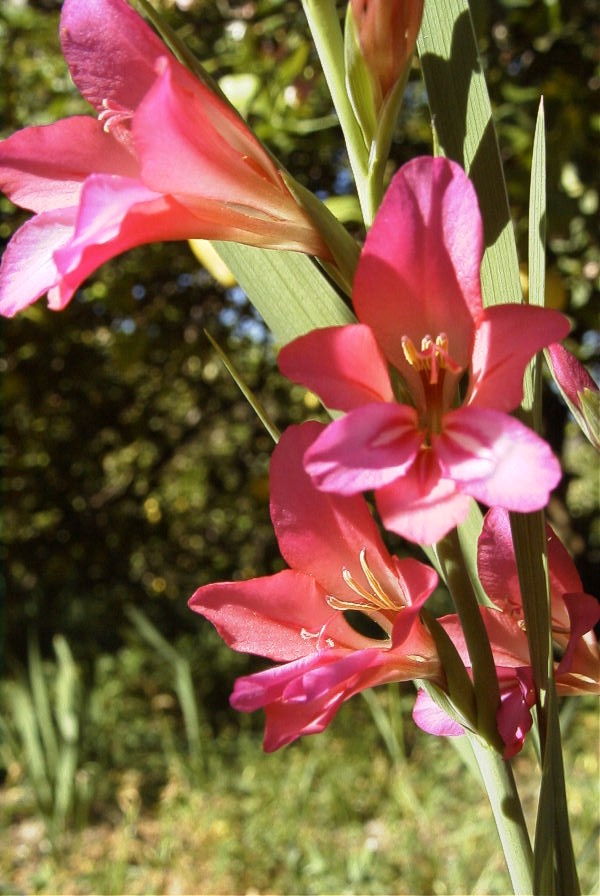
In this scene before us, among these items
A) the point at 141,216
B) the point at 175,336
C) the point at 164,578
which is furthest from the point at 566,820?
the point at 164,578

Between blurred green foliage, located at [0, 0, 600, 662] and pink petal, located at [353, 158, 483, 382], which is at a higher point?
pink petal, located at [353, 158, 483, 382]

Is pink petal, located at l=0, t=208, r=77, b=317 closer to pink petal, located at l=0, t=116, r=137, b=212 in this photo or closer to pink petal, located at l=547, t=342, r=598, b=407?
pink petal, located at l=0, t=116, r=137, b=212

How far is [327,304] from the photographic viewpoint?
1.21ft

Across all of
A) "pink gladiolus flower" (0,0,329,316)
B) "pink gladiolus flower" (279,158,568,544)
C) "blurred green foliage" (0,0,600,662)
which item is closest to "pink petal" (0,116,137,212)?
"pink gladiolus flower" (0,0,329,316)

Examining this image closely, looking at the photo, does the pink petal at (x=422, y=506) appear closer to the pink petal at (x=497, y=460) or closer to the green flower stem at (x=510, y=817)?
the pink petal at (x=497, y=460)

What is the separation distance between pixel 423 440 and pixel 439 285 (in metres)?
0.05

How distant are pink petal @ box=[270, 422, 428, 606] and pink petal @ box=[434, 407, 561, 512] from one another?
0.20 ft

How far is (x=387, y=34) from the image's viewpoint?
33cm

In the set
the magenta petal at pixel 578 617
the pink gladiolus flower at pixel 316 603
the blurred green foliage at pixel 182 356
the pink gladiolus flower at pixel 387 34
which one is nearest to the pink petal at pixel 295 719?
the pink gladiolus flower at pixel 316 603

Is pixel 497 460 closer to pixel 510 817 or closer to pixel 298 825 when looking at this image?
pixel 510 817

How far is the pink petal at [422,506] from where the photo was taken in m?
0.26

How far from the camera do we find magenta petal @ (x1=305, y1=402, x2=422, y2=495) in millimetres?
265

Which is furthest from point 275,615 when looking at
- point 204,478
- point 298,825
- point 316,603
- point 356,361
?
point 204,478

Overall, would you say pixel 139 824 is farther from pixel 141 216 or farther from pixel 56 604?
pixel 141 216
